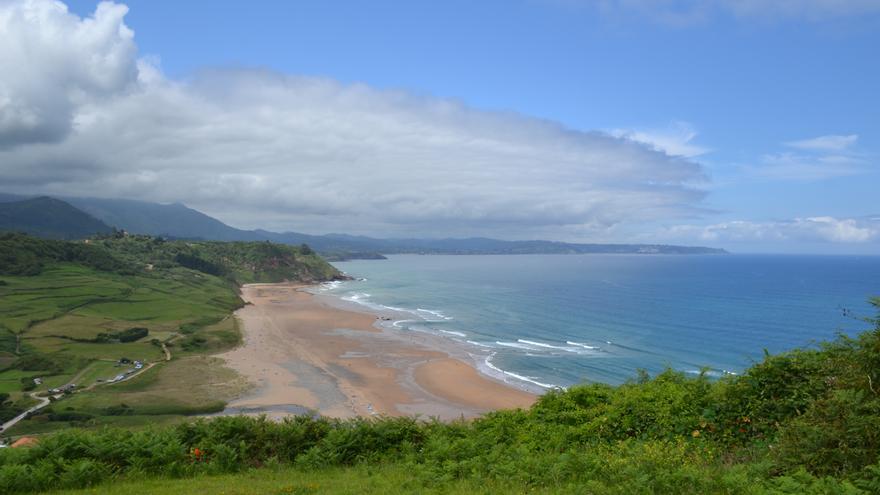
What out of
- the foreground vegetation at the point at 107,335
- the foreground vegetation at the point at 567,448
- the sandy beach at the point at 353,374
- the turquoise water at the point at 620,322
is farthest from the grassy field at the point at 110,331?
the foreground vegetation at the point at 567,448

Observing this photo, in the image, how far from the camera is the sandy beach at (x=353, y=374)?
123 ft

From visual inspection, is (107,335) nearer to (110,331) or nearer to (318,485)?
(110,331)

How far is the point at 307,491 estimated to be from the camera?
353 inches

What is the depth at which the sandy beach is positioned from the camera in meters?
37.6

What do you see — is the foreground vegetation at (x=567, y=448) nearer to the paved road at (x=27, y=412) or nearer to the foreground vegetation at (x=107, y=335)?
the foreground vegetation at (x=107, y=335)

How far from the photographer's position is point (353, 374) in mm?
47688

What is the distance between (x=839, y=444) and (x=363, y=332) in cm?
6371

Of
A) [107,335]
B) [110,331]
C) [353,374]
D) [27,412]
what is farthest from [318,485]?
[110,331]

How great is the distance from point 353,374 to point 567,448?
38571 millimetres

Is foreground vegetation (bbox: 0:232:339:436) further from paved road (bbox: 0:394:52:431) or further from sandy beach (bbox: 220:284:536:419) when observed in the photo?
sandy beach (bbox: 220:284:536:419)

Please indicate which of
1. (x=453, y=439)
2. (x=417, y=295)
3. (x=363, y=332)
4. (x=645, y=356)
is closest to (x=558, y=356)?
(x=645, y=356)

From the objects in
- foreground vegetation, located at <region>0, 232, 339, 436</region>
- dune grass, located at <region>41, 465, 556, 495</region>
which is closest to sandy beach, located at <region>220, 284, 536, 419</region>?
foreground vegetation, located at <region>0, 232, 339, 436</region>

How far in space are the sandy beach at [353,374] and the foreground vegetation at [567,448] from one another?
10.1m

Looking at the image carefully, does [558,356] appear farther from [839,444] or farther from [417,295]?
[417,295]
